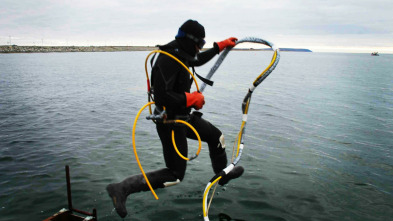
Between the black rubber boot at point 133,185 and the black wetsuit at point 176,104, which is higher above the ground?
the black wetsuit at point 176,104

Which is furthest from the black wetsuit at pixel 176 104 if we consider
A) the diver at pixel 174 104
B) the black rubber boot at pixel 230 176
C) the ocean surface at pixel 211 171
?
the ocean surface at pixel 211 171

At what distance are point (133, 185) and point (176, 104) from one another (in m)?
1.55

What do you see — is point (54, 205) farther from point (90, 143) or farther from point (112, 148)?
point (90, 143)

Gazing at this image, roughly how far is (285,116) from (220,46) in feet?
39.5

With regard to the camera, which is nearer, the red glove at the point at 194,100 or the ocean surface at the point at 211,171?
the red glove at the point at 194,100

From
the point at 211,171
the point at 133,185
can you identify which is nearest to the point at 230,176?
the point at 133,185

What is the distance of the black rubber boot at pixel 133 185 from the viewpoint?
15.2 ft

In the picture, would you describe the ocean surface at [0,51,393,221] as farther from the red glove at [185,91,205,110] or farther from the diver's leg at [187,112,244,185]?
the red glove at [185,91,205,110]

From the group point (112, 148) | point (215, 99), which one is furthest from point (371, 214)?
point (215, 99)

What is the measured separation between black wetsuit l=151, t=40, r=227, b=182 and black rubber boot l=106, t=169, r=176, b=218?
0.7 inches

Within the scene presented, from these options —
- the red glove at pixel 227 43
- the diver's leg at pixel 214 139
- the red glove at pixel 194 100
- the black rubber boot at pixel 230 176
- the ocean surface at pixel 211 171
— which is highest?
the red glove at pixel 227 43

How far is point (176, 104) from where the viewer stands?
14.3ft

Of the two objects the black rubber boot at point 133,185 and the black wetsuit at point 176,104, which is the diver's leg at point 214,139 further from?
the black rubber boot at point 133,185

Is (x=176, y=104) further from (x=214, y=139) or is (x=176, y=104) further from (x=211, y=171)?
(x=211, y=171)
